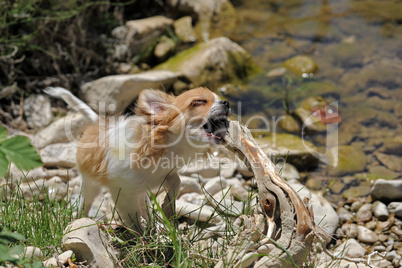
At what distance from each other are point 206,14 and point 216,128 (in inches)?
218

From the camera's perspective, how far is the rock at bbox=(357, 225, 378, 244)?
13.8 feet

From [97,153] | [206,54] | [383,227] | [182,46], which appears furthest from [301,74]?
[97,153]

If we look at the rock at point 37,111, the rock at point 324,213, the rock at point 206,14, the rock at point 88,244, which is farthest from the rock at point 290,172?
the rock at point 206,14

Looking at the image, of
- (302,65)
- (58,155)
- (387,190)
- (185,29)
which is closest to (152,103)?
(58,155)

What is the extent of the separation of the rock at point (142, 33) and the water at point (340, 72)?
160 cm

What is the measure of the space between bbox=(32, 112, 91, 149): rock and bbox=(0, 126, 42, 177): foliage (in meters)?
3.19

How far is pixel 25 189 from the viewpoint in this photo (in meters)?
4.23

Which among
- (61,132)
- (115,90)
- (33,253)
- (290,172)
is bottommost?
(290,172)

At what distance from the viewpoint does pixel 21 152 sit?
1878 mm

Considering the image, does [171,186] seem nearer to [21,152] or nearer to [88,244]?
[88,244]

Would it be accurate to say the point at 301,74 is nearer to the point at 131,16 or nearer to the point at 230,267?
the point at 131,16

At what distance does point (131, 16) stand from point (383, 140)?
4991mm

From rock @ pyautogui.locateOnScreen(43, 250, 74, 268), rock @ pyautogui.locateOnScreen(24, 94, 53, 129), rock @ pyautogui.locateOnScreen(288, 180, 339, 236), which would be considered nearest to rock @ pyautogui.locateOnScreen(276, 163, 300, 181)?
rock @ pyautogui.locateOnScreen(288, 180, 339, 236)

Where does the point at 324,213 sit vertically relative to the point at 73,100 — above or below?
below
